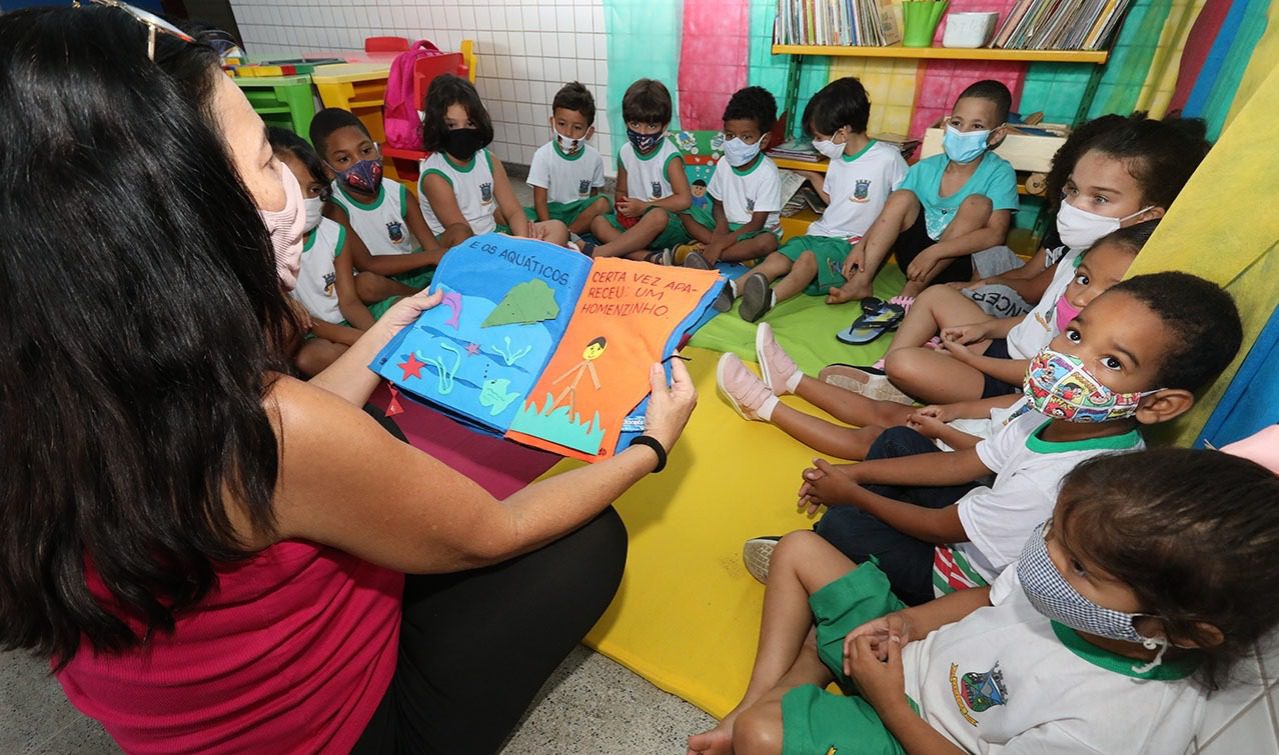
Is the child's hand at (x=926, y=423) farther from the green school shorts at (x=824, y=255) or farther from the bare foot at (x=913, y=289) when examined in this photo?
the green school shorts at (x=824, y=255)

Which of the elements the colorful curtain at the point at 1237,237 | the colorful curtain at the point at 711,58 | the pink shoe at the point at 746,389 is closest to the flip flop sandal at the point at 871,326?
the pink shoe at the point at 746,389

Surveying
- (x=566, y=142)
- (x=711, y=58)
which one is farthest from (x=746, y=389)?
(x=711, y=58)

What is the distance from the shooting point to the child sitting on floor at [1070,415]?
1038 millimetres

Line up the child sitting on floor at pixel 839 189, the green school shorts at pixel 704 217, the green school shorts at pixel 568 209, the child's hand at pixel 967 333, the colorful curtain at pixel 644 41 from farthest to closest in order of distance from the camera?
the colorful curtain at pixel 644 41 → the green school shorts at pixel 568 209 → the green school shorts at pixel 704 217 → the child sitting on floor at pixel 839 189 → the child's hand at pixel 967 333

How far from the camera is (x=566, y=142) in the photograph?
311cm

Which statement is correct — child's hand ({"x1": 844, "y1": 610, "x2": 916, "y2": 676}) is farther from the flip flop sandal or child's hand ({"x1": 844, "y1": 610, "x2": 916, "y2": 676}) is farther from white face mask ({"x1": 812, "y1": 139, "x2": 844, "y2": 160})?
white face mask ({"x1": 812, "y1": 139, "x2": 844, "y2": 160})

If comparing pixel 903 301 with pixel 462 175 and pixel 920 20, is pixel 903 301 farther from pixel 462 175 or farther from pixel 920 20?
pixel 462 175

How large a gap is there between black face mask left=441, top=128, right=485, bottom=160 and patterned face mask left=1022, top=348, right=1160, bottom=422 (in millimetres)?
2468

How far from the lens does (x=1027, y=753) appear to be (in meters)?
0.78

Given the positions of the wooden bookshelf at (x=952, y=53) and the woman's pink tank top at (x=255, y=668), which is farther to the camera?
the wooden bookshelf at (x=952, y=53)

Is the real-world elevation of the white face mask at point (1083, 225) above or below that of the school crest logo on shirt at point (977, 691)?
above

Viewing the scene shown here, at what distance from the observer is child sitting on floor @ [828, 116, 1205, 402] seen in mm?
1622

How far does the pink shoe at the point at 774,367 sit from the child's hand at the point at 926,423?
0.39 meters

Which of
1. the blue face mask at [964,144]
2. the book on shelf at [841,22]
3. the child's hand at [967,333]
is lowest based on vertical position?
the child's hand at [967,333]
